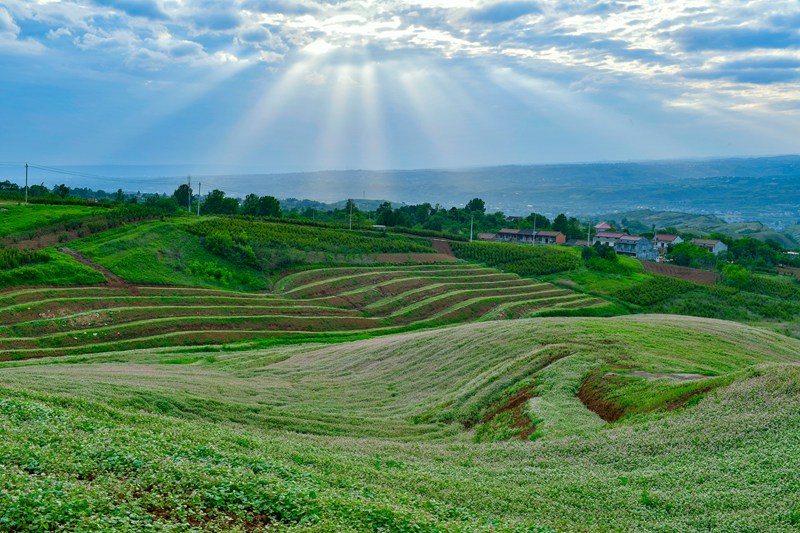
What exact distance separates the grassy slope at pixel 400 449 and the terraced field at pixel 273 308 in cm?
1065

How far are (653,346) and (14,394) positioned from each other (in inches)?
1424

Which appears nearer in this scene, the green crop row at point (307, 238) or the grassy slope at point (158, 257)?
the grassy slope at point (158, 257)

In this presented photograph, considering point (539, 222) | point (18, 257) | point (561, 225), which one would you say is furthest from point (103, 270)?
point (539, 222)

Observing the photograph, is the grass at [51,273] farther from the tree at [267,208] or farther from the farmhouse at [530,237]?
the farmhouse at [530,237]

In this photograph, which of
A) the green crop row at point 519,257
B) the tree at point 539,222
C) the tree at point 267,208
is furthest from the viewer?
the tree at point 539,222

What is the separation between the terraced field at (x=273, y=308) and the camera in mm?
51156

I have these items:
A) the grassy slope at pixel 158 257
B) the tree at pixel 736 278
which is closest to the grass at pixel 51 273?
the grassy slope at pixel 158 257

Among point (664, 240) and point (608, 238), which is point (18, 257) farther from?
point (664, 240)

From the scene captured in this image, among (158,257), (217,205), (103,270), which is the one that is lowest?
(103,270)

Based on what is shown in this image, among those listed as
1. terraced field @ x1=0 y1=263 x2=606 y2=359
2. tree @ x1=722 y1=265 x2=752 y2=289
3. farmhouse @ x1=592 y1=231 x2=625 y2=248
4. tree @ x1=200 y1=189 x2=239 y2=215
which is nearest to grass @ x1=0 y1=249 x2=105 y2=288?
terraced field @ x1=0 y1=263 x2=606 y2=359

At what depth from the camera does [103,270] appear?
65812 millimetres

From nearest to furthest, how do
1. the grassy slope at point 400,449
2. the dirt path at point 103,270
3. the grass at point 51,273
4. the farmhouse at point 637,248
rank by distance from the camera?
the grassy slope at point 400,449 < the grass at point 51,273 < the dirt path at point 103,270 < the farmhouse at point 637,248

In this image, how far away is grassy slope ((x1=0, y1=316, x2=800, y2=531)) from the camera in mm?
13117

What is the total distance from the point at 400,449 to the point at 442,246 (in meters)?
84.3
